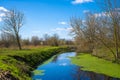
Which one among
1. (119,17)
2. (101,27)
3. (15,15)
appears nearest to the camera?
(119,17)

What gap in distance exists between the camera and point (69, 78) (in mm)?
21203

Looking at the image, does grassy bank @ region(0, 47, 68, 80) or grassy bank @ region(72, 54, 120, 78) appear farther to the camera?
grassy bank @ region(72, 54, 120, 78)

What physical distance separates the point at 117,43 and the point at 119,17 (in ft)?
12.4

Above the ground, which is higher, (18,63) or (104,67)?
(18,63)

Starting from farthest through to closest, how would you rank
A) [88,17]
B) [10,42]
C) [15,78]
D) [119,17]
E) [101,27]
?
[10,42] < [88,17] < [101,27] < [119,17] < [15,78]

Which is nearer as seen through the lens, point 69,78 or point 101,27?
point 69,78

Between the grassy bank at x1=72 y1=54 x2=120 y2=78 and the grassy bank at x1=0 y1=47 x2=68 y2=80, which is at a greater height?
the grassy bank at x1=0 y1=47 x2=68 y2=80

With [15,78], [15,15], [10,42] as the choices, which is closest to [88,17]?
[15,15]

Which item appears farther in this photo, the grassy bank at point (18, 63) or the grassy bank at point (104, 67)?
the grassy bank at point (104, 67)

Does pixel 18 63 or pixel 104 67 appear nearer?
pixel 18 63

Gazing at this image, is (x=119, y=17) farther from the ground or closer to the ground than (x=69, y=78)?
farther from the ground

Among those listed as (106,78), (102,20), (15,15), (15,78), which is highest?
(15,15)

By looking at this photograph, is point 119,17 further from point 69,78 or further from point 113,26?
point 69,78

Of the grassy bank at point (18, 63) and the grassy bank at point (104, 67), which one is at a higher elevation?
the grassy bank at point (18, 63)
